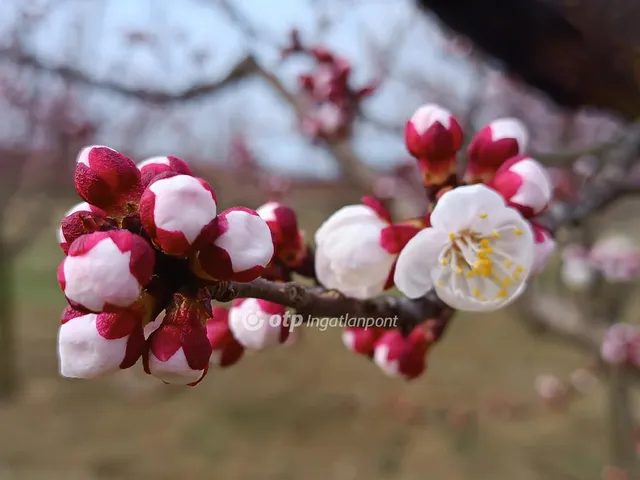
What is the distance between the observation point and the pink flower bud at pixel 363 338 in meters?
0.65

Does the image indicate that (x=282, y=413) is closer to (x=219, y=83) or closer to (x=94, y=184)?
(x=219, y=83)

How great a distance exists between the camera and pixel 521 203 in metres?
0.53

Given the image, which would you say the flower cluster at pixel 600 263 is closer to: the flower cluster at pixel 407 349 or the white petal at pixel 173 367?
the flower cluster at pixel 407 349

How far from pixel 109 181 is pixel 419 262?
28 centimetres

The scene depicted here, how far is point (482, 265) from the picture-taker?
0.56 m

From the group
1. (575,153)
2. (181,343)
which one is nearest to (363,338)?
(181,343)

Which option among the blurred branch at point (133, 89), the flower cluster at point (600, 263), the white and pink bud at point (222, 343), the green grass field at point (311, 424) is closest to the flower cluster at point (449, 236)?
the white and pink bud at point (222, 343)

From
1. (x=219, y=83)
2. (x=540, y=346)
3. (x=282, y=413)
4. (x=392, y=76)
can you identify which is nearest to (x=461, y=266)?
(x=219, y=83)

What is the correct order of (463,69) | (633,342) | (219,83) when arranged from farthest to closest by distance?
(463,69)
(633,342)
(219,83)

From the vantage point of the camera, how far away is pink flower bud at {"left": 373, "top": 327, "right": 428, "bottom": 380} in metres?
0.62

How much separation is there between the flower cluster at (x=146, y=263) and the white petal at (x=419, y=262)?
175 mm

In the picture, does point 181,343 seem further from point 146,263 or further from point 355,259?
point 355,259

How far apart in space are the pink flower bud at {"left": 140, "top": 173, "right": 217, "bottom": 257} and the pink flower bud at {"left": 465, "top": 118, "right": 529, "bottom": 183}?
356 millimetres

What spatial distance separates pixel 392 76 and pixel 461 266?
4.58m
